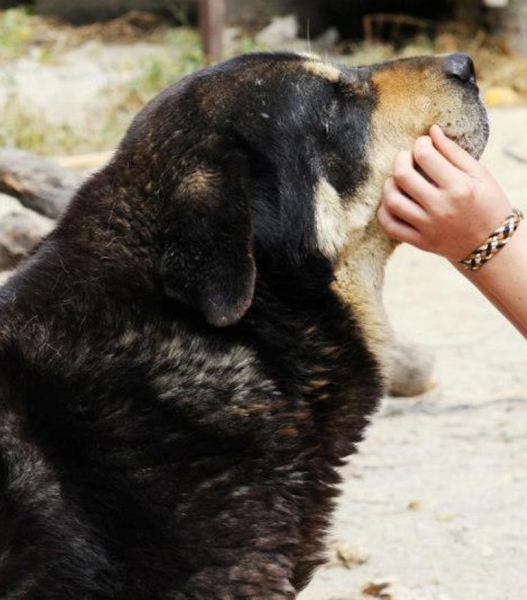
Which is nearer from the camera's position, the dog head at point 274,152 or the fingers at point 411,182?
the dog head at point 274,152

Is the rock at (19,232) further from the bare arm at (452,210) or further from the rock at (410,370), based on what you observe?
the bare arm at (452,210)

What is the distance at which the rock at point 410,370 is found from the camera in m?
5.34

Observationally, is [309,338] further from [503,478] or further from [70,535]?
[503,478]

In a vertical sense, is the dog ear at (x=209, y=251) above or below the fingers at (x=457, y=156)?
below

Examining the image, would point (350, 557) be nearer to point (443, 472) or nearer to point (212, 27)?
point (443, 472)

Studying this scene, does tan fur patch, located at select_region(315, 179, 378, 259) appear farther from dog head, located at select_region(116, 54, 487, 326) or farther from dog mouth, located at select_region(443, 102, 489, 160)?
dog mouth, located at select_region(443, 102, 489, 160)

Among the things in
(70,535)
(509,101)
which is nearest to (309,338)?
(70,535)

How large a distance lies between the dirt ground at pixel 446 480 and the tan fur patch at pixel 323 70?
1408 millimetres

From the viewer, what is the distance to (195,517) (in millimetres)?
2740

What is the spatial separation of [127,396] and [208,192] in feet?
1.68

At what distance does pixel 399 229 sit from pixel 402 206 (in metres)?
0.07

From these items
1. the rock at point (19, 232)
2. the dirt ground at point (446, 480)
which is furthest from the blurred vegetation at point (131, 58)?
the rock at point (19, 232)

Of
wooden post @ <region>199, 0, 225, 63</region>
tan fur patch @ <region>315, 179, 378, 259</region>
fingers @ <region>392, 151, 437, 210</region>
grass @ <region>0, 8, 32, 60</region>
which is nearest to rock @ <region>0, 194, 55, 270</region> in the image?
tan fur patch @ <region>315, 179, 378, 259</region>

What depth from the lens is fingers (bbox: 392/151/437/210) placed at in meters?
2.92
